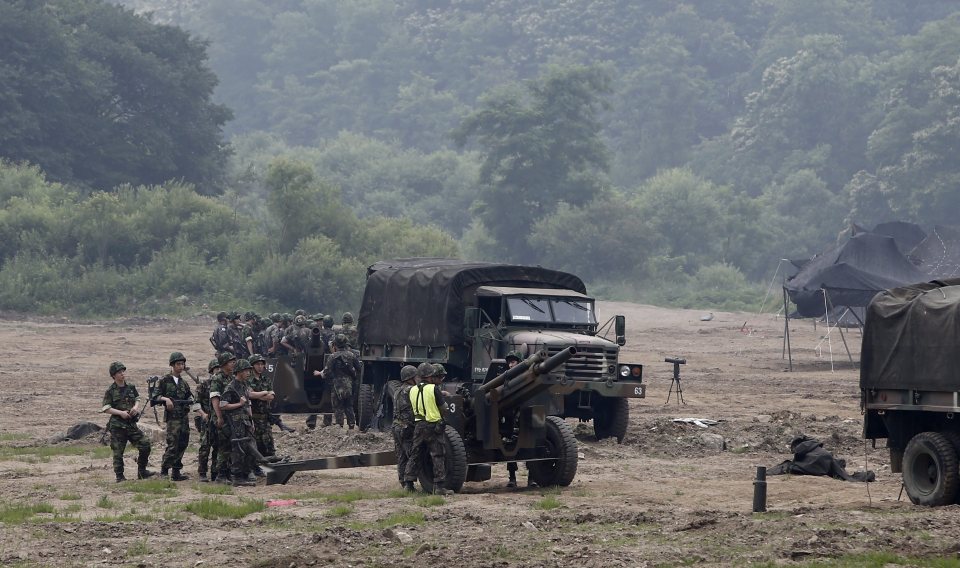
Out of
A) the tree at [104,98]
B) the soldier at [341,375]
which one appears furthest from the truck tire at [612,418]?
the tree at [104,98]

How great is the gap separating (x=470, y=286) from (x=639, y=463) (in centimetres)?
426

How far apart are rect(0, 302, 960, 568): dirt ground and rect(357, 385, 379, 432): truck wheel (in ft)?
2.40

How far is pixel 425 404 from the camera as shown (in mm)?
17766

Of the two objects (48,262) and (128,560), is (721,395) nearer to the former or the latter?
(128,560)

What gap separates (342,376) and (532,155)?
51245 mm

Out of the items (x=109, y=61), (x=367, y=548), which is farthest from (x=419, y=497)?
(x=109, y=61)

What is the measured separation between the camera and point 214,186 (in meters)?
69.1

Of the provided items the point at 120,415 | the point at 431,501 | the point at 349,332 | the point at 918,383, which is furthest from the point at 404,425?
Result: the point at 349,332

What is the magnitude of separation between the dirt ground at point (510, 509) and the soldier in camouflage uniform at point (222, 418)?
1.39ft

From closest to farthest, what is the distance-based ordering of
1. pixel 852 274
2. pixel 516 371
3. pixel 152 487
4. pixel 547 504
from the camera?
pixel 547 504, pixel 516 371, pixel 152 487, pixel 852 274

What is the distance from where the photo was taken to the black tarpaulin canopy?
4197cm

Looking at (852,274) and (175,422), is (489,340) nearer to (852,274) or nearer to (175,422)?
(175,422)

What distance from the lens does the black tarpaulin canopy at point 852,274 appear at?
4197 centimetres

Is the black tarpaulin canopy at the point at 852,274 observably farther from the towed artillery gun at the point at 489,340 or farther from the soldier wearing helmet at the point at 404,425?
the soldier wearing helmet at the point at 404,425
